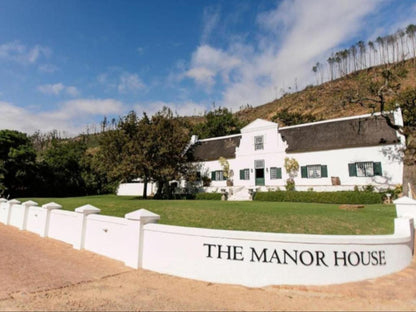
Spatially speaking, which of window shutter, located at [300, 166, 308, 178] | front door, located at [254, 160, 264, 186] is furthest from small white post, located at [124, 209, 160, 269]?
front door, located at [254, 160, 264, 186]

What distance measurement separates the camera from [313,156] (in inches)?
958

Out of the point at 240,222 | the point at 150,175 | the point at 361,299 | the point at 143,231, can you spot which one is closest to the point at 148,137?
the point at 150,175

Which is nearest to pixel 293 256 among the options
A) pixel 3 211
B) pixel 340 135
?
pixel 3 211

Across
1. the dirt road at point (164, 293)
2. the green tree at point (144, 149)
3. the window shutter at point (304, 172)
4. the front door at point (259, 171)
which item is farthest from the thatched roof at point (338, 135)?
the dirt road at point (164, 293)

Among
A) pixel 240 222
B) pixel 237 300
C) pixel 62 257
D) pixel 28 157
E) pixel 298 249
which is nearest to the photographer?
pixel 237 300

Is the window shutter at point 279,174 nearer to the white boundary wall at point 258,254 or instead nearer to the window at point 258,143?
the window at point 258,143

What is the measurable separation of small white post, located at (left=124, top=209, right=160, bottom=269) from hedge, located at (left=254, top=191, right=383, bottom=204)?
1693cm

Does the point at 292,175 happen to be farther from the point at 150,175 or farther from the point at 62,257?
the point at 62,257

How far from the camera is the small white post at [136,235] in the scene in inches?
281

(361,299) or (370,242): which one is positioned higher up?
(370,242)

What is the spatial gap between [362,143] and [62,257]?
23301 millimetres

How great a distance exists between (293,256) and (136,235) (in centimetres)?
418

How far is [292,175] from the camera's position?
25.2 meters

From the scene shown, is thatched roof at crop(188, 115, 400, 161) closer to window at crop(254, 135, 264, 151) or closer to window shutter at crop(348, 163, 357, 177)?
window shutter at crop(348, 163, 357, 177)
